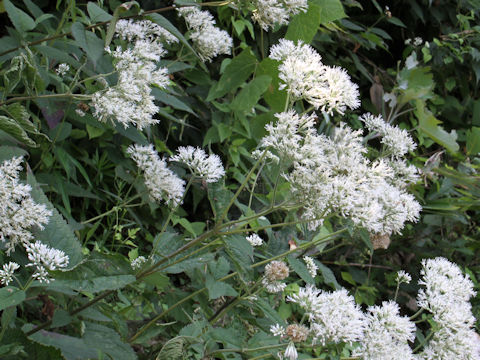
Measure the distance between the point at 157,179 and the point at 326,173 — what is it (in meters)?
0.74

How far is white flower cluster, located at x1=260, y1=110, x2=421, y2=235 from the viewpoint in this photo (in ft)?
4.65

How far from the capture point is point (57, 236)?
1.40 m

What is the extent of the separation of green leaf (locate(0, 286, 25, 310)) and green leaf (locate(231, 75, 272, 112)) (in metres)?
1.14

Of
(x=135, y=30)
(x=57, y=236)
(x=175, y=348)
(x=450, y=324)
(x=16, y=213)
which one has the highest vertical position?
(x=135, y=30)

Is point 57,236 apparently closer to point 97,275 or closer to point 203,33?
point 97,275

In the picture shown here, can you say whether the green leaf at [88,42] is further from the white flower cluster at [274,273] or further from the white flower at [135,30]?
the white flower cluster at [274,273]

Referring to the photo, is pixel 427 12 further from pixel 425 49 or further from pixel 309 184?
pixel 309 184

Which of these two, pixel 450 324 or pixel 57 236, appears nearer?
pixel 57 236

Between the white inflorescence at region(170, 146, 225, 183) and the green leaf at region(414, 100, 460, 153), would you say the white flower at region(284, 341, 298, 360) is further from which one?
the green leaf at region(414, 100, 460, 153)

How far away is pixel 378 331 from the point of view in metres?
1.42

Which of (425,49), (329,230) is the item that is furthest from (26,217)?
(425,49)

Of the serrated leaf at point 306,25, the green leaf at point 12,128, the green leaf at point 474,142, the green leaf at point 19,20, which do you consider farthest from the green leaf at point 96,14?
the green leaf at point 474,142

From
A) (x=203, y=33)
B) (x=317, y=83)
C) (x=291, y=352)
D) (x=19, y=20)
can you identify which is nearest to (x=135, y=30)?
(x=203, y=33)

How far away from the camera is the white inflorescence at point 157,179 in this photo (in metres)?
1.92
